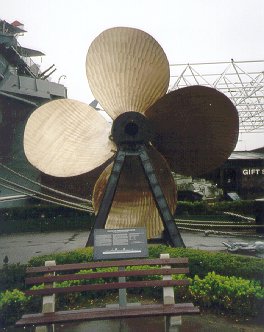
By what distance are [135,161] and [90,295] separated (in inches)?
117

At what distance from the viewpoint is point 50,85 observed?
2148 centimetres

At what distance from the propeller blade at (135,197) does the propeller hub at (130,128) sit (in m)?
0.69

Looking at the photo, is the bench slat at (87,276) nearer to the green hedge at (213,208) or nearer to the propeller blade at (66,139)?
the propeller blade at (66,139)

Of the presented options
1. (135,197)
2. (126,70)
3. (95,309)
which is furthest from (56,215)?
(95,309)

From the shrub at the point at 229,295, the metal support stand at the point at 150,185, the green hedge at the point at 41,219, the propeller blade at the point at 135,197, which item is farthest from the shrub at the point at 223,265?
the green hedge at the point at 41,219

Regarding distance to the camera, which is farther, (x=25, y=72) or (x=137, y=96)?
(x=25, y=72)

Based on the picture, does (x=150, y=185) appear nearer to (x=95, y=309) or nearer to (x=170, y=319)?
(x=170, y=319)

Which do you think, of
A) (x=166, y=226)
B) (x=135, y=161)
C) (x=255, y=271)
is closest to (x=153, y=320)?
(x=255, y=271)

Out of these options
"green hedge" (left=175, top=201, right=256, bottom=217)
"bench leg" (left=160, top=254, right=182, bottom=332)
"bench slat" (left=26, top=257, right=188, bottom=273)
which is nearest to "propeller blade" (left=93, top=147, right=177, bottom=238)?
"bench slat" (left=26, top=257, right=188, bottom=273)

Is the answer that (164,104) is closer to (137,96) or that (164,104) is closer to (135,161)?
(137,96)

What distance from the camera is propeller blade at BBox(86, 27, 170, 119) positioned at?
7324 mm

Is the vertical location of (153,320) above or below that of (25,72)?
below

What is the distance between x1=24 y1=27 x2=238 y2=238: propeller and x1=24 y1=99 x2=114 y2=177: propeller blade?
0.7 inches

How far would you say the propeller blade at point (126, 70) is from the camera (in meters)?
7.32
